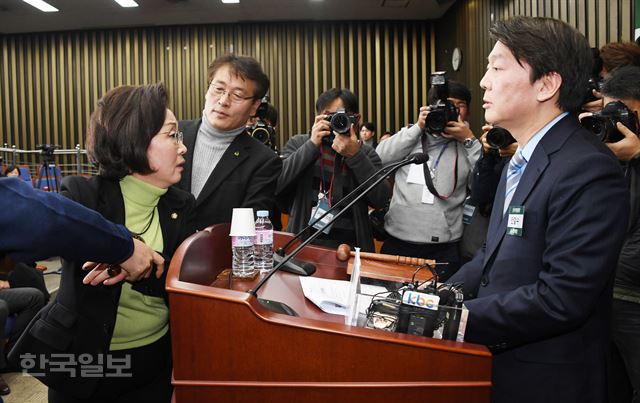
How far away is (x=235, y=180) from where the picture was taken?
1.88 meters

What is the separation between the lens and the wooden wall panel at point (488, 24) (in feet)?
11.8

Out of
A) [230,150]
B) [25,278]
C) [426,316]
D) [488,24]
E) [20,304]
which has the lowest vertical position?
[20,304]

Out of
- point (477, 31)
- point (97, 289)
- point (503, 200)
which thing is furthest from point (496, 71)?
point (477, 31)

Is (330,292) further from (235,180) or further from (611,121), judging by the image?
(611,121)

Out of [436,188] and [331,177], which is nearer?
[331,177]

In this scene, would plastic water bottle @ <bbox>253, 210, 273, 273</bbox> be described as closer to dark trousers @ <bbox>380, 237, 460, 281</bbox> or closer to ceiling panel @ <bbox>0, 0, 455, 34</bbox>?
dark trousers @ <bbox>380, 237, 460, 281</bbox>

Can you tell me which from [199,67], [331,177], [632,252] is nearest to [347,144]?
[331,177]

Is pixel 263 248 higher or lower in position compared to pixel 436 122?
lower

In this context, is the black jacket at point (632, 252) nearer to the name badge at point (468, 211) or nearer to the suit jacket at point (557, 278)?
the suit jacket at point (557, 278)

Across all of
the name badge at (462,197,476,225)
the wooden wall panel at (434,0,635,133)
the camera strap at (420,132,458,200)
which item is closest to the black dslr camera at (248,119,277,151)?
the camera strap at (420,132,458,200)

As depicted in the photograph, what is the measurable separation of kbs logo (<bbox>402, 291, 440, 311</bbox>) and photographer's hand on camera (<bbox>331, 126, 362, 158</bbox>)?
1.27 metres

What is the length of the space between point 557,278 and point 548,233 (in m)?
0.11

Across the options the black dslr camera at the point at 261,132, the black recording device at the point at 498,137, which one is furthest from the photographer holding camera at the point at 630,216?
the black dslr camera at the point at 261,132

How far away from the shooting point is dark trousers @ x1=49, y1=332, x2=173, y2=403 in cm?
126
